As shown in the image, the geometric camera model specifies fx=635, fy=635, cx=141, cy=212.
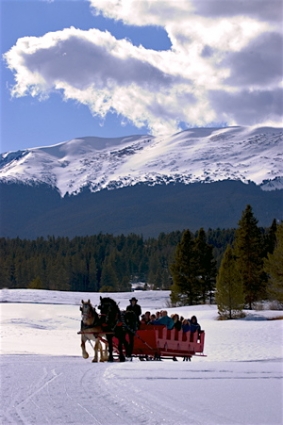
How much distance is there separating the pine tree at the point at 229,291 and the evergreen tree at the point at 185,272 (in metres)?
12.6

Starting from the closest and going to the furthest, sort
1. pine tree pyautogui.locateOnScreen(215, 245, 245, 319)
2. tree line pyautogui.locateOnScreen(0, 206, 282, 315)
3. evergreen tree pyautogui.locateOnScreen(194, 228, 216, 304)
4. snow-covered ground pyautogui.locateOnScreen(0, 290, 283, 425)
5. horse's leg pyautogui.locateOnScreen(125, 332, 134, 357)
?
1. snow-covered ground pyautogui.locateOnScreen(0, 290, 283, 425)
2. horse's leg pyautogui.locateOnScreen(125, 332, 134, 357)
3. pine tree pyautogui.locateOnScreen(215, 245, 245, 319)
4. tree line pyautogui.locateOnScreen(0, 206, 282, 315)
5. evergreen tree pyautogui.locateOnScreen(194, 228, 216, 304)

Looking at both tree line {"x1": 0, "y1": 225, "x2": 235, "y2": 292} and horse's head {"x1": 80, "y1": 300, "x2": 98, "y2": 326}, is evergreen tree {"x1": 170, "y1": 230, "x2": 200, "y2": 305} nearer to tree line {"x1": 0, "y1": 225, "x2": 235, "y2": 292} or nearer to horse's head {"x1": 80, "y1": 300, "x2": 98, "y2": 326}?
horse's head {"x1": 80, "y1": 300, "x2": 98, "y2": 326}

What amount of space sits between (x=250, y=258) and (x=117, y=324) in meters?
33.8

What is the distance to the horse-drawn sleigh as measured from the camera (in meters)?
14.8

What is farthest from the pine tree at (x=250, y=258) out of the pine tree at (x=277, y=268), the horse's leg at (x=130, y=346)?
the horse's leg at (x=130, y=346)

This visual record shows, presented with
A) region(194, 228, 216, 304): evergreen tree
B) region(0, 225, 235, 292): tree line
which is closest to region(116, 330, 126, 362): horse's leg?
region(194, 228, 216, 304): evergreen tree

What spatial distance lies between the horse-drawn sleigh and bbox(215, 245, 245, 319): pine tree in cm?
1837

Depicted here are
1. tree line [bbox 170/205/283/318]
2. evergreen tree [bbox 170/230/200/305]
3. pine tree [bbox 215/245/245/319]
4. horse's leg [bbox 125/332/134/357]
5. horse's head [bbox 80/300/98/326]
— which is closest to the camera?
horse's head [bbox 80/300/98/326]

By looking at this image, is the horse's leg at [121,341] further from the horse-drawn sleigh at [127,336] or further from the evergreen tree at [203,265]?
the evergreen tree at [203,265]

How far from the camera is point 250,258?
4800cm

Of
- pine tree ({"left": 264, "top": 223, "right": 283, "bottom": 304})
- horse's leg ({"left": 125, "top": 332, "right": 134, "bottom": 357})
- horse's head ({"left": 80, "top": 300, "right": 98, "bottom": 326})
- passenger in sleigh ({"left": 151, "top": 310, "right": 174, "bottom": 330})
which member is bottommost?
horse's leg ({"left": 125, "top": 332, "right": 134, "bottom": 357})

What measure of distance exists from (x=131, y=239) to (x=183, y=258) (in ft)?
349

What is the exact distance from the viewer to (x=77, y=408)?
296 inches

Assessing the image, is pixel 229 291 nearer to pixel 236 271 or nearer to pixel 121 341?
pixel 236 271
